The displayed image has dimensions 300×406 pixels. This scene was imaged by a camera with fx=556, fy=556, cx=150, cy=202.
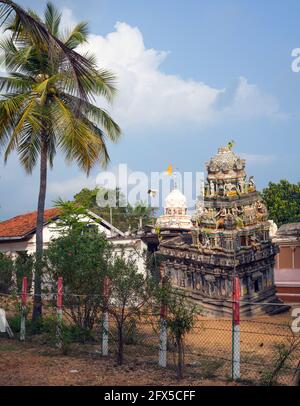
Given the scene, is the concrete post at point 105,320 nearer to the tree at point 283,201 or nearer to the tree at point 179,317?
the tree at point 179,317

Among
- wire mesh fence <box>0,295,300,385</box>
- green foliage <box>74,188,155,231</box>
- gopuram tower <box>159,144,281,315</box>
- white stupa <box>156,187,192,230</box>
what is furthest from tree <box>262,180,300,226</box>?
wire mesh fence <box>0,295,300,385</box>

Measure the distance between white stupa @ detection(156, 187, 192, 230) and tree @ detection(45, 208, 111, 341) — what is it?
28.3 m

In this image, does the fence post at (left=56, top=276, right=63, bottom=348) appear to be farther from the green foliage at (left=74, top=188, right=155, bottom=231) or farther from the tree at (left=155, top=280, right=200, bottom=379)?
the green foliage at (left=74, top=188, right=155, bottom=231)

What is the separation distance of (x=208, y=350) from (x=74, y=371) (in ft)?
13.5

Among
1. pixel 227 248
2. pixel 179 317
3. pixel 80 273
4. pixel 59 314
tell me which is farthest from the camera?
pixel 227 248

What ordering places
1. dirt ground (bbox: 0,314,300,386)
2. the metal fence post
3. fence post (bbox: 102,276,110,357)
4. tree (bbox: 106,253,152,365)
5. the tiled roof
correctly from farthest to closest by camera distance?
the tiled roof → fence post (bbox: 102,276,110,357) → tree (bbox: 106,253,152,365) → the metal fence post → dirt ground (bbox: 0,314,300,386)

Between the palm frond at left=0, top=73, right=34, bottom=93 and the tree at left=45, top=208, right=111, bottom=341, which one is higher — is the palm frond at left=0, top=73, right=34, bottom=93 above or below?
above

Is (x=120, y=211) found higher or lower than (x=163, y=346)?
higher

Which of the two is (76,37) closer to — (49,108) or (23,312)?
(49,108)

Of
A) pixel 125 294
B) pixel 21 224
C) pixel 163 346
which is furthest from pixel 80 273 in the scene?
pixel 21 224

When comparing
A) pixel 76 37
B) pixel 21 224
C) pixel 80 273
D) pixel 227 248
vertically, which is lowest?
pixel 80 273

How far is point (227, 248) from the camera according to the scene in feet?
79.9

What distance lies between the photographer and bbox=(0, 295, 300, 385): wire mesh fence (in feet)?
33.3
